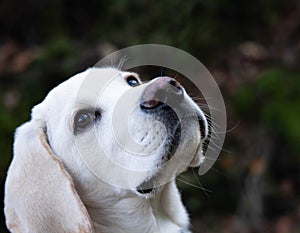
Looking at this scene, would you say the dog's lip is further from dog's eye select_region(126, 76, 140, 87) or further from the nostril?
dog's eye select_region(126, 76, 140, 87)

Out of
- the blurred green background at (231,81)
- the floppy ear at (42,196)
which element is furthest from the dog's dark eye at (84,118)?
the blurred green background at (231,81)

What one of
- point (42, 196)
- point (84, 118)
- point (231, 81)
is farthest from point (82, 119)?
point (231, 81)

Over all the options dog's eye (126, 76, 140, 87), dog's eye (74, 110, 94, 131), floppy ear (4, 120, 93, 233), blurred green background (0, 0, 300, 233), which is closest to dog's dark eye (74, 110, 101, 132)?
dog's eye (74, 110, 94, 131)

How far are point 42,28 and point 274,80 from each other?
2.90 metres

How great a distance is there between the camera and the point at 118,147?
10.5 feet

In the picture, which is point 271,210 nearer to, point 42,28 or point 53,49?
point 53,49

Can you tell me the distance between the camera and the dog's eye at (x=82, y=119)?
3.32 meters

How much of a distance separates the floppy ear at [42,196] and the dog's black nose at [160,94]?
0.55m

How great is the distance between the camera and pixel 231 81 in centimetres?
693

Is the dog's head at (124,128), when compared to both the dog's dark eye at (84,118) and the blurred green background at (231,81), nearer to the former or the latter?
the dog's dark eye at (84,118)

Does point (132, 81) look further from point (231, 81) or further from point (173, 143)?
point (231, 81)

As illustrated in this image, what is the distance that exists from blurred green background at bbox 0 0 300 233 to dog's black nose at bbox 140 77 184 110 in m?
2.81

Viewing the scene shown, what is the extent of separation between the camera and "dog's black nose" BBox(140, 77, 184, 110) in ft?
9.77

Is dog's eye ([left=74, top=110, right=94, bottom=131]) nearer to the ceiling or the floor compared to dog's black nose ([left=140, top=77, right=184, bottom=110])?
nearer to the floor
